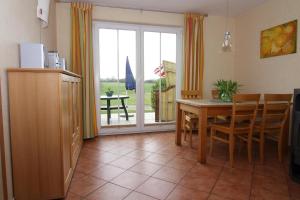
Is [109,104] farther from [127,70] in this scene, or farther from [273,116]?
[273,116]

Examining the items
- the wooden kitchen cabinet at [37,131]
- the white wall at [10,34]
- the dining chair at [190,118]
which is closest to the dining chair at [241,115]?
the dining chair at [190,118]

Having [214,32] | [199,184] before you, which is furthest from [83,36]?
[199,184]

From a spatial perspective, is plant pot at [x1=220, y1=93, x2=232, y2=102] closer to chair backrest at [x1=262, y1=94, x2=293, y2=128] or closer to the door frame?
chair backrest at [x1=262, y1=94, x2=293, y2=128]

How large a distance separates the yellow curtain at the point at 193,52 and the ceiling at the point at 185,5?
21 cm

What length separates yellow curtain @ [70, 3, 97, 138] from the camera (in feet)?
12.3

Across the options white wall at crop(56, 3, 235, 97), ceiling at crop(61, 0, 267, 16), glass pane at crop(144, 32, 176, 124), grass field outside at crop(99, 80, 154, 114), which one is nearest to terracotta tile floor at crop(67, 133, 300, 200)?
grass field outside at crop(99, 80, 154, 114)

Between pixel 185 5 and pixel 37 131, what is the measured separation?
3.39m

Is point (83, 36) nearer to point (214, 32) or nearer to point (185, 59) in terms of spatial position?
point (185, 59)

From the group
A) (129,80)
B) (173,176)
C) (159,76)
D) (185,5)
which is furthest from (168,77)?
(173,176)

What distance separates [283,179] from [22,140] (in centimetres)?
263

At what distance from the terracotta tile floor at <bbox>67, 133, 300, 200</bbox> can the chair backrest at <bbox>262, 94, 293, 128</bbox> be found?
0.56m

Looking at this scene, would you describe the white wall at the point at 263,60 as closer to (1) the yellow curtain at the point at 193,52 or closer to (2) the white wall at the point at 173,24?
(2) the white wall at the point at 173,24

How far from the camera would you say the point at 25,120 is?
5.68ft

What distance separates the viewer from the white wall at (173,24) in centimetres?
378
